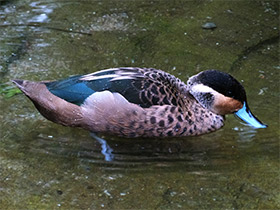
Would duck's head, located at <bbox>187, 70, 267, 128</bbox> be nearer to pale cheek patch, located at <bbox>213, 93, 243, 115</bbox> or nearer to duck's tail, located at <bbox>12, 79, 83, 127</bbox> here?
pale cheek patch, located at <bbox>213, 93, 243, 115</bbox>

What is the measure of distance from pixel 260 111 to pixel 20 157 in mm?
2150

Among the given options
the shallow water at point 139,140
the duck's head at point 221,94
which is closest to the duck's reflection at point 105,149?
the shallow water at point 139,140

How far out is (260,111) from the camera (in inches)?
187

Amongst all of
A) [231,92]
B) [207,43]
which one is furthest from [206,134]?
[207,43]

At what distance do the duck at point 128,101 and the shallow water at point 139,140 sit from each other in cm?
19

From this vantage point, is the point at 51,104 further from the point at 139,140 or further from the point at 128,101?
the point at 139,140

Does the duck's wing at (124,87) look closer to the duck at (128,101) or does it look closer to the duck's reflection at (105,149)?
the duck at (128,101)

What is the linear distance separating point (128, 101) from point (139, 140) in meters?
0.45

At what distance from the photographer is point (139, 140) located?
4.48 m

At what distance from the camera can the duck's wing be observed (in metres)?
4.21

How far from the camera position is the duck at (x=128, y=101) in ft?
13.8

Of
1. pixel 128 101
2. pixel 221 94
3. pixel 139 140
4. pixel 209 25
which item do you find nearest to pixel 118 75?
pixel 128 101

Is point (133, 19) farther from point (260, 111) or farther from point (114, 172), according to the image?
point (114, 172)

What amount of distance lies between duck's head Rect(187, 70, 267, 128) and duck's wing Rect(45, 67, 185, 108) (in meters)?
0.24
